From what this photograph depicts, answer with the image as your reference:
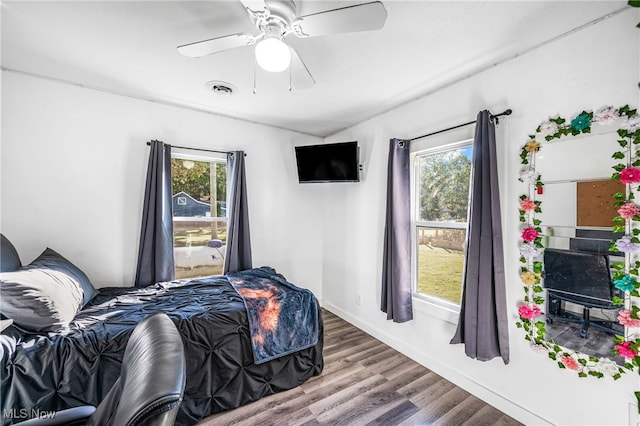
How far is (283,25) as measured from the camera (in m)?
1.43

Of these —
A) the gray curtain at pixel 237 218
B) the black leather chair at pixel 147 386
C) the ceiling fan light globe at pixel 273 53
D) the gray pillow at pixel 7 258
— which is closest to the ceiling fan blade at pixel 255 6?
the ceiling fan light globe at pixel 273 53

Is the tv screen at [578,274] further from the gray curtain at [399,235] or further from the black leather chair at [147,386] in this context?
the black leather chair at [147,386]

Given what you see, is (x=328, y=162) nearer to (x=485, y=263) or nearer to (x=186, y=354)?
(x=485, y=263)

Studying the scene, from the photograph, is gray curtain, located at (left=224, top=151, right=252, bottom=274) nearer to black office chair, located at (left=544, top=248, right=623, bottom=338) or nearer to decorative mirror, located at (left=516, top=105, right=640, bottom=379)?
decorative mirror, located at (left=516, top=105, right=640, bottom=379)

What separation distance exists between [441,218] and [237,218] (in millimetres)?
2156

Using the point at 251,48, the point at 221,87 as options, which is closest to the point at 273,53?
the point at 251,48

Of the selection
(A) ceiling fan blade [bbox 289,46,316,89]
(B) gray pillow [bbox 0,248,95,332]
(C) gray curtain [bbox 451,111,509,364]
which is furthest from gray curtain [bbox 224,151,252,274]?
(C) gray curtain [bbox 451,111,509,364]

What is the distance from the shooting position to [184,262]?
303 cm

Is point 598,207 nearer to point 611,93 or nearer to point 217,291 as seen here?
point 611,93

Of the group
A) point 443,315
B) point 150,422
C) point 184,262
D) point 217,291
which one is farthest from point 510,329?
point 184,262

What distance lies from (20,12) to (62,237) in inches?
66.2

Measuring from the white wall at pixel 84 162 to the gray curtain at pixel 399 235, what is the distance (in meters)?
1.90

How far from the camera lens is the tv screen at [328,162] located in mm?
3057

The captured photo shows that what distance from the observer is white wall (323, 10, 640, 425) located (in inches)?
57.7
